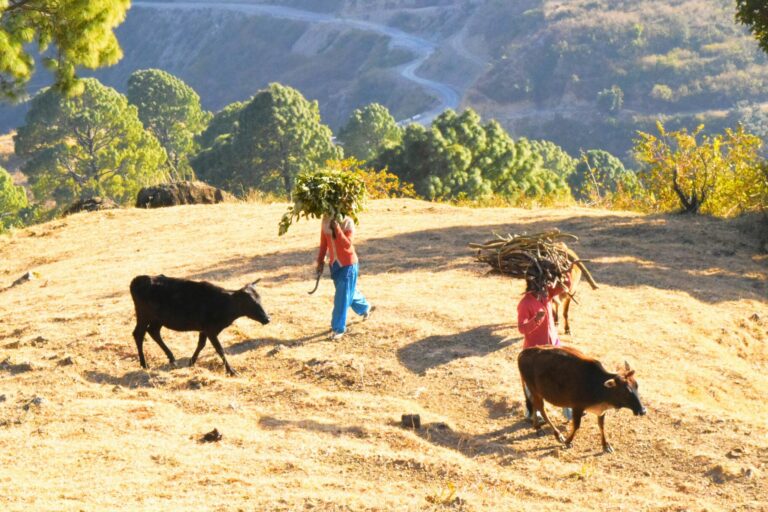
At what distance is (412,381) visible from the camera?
9.94m

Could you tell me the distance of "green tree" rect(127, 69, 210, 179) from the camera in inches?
2803

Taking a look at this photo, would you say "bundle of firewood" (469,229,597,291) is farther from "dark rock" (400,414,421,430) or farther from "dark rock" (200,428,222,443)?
"dark rock" (200,428,222,443)

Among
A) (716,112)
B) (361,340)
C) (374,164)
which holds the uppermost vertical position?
(716,112)

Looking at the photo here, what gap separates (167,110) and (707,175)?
60182mm

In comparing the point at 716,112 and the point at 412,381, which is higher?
the point at 716,112

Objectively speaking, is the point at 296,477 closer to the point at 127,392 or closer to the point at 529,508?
the point at 529,508

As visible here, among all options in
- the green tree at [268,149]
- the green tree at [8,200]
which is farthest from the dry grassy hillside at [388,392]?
the green tree at [8,200]

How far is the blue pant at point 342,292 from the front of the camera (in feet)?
35.4

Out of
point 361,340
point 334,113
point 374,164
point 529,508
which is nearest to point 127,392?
point 361,340

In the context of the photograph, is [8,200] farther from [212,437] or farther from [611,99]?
[611,99]

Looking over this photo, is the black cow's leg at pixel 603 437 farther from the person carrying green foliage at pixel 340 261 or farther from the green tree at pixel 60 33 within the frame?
the green tree at pixel 60 33

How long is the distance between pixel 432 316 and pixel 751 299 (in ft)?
18.7

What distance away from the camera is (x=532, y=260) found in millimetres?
9180

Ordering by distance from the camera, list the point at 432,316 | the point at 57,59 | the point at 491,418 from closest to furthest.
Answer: the point at 491,418 → the point at 432,316 → the point at 57,59
